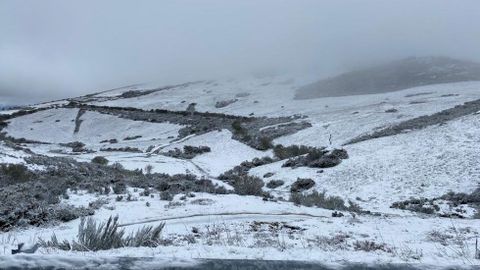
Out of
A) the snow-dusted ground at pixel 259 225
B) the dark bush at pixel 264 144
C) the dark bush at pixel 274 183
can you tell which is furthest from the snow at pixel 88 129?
the snow-dusted ground at pixel 259 225

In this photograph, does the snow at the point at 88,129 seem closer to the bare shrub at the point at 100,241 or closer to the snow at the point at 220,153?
the snow at the point at 220,153

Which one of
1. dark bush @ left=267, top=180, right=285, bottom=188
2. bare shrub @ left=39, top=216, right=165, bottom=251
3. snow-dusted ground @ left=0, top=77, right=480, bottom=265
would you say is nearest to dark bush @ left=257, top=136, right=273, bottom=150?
snow-dusted ground @ left=0, top=77, right=480, bottom=265

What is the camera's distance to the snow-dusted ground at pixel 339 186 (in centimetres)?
597

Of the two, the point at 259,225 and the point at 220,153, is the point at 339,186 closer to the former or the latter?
the point at 259,225

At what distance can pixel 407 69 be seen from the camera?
66625 millimetres

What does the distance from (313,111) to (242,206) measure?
35695 mm

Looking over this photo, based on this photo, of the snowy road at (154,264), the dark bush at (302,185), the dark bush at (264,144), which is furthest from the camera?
the dark bush at (264,144)

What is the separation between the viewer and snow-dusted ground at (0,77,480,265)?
5.97 m

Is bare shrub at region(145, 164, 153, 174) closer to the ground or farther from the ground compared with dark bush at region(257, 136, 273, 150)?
farther from the ground

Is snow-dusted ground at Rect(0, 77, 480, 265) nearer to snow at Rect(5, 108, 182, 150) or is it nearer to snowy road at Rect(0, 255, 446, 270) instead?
snow at Rect(5, 108, 182, 150)

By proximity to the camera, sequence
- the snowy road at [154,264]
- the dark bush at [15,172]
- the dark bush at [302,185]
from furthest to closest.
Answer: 1. the dark bush at [302,185]
2. the dark bush at [15,172]
3. the snowy road at [154,264]

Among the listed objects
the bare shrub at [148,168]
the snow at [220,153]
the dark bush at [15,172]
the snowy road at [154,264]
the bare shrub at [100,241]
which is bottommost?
the snow at [220,153]

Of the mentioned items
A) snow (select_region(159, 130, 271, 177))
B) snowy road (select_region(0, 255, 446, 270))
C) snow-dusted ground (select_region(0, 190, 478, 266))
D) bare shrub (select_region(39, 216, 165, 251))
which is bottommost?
snow (select_region(159, 130, 271, 177))

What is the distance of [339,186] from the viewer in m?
18.1
